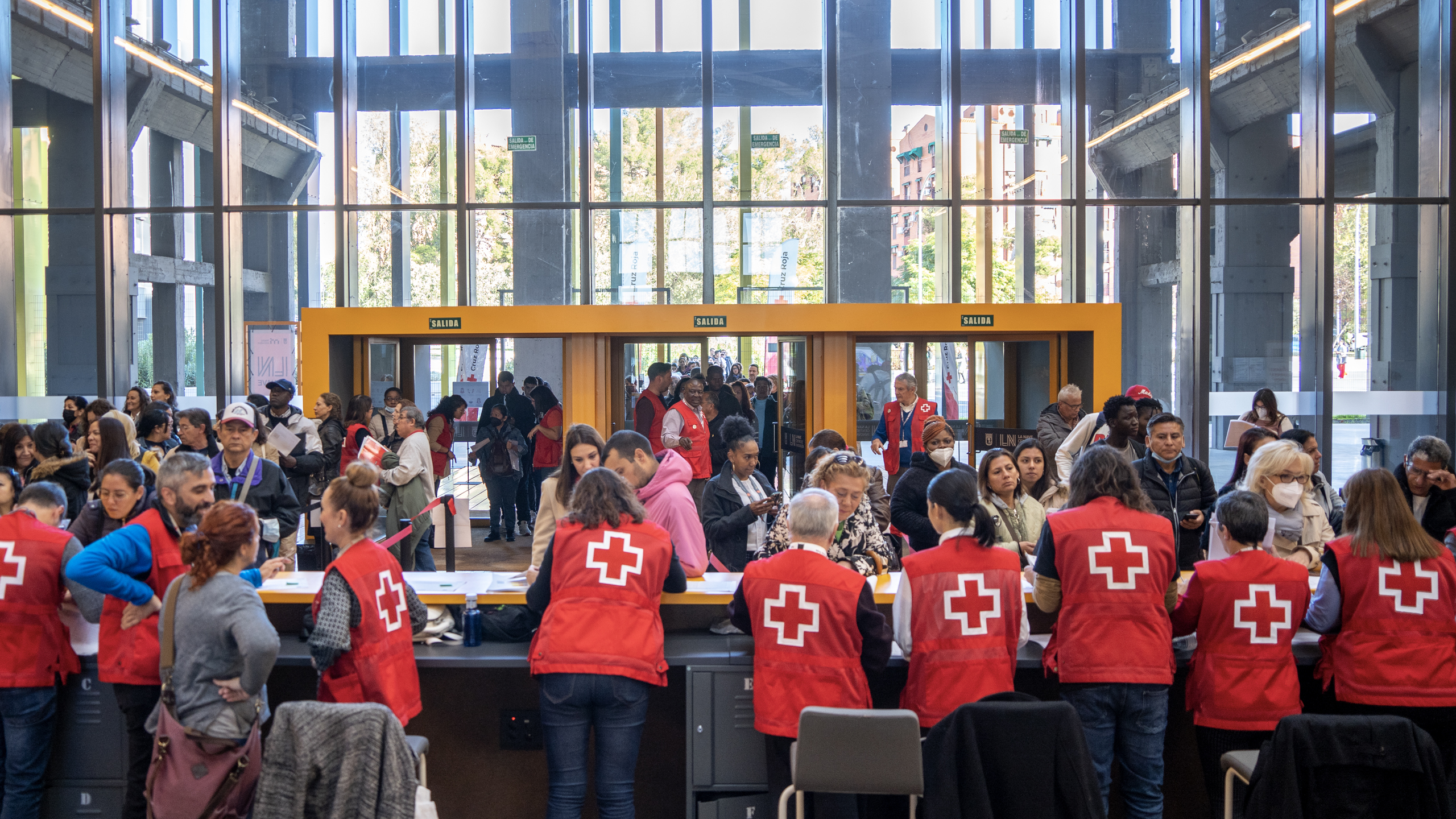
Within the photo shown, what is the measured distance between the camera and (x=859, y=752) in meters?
3.20

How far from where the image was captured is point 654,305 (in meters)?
10.2

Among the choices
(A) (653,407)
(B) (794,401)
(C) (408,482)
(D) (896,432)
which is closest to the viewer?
(C) (408,482)

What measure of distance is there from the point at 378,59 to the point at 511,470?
5.83 meters

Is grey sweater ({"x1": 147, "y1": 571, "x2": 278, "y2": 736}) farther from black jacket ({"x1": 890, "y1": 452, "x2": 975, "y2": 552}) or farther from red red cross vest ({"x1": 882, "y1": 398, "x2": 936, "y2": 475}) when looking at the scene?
red red cross vest ({"x1": 882, "y1": 398, "x2": 936, "y2": 475})

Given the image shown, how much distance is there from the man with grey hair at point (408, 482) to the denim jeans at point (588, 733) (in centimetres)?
374

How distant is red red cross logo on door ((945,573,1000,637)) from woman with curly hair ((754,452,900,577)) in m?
0.97

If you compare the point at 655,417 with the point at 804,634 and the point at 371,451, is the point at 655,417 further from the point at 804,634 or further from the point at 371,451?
the point at 804,634

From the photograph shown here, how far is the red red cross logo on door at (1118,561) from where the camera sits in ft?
11.7

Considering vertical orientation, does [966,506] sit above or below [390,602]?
above

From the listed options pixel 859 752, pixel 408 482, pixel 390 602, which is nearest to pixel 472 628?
pixel 390 602

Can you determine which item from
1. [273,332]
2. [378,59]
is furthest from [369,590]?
[378,59]

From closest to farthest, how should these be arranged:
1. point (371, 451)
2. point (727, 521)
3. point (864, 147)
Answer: point (727, 521), point (371, 451), point (864, 147)

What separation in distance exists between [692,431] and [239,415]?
418 centimetres

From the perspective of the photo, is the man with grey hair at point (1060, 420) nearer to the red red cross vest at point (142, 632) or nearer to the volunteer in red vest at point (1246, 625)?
the volunteer in red vest at point (1246, 625)
